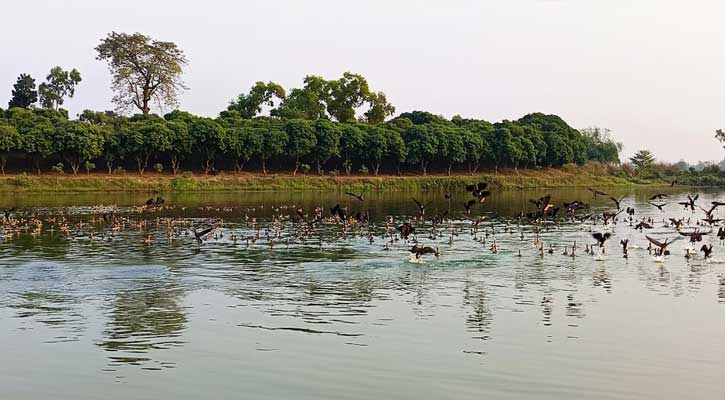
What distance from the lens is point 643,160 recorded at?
133m

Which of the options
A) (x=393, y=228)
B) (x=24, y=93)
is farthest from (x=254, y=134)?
(x=393, y=228)

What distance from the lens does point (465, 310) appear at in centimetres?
1953

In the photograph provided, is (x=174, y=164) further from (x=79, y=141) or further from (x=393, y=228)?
(x=393, y=228)

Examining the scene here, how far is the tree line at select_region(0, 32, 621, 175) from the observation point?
82.1 m

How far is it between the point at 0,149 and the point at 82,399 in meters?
69.8

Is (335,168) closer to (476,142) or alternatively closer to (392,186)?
(392,186)

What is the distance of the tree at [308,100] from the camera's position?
11675cm

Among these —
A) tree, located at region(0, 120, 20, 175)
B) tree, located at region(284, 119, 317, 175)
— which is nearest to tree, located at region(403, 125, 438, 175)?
tree, located at region(284, 119, 317, 175)

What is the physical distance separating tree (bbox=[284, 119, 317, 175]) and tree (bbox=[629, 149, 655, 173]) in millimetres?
61516

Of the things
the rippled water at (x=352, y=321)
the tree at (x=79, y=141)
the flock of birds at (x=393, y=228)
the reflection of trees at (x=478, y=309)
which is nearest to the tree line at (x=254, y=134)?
the tree at (x=79, y=141)

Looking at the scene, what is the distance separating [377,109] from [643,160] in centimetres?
4369

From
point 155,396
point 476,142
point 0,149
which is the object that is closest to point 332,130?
point 476,142

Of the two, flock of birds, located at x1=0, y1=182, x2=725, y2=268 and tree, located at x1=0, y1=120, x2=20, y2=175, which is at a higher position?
tree, located at x1=0, y1=120, x2=20, y2=175

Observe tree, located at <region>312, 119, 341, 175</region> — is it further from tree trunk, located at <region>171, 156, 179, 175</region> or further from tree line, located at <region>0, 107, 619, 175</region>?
tree trunk, located at <region>171, 156, 179, 175</region>
